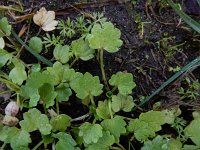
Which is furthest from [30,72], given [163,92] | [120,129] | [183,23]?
[183,23]

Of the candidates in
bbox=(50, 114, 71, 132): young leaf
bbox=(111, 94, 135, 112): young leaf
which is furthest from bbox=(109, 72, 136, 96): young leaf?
bbox=(50, 114, 71, 132): young leaf

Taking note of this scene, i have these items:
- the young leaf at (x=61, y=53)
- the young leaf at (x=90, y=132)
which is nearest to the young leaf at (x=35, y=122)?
the young leaf at (x=90, y=132)

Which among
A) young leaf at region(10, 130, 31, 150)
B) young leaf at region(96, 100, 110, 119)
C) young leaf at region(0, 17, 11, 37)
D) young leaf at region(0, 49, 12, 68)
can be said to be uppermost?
young leaf at region(0, 17, 11, 37)

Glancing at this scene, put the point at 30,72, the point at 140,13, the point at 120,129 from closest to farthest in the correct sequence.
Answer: the point at 120,129 < the point at 30,72 < the point at 140,13

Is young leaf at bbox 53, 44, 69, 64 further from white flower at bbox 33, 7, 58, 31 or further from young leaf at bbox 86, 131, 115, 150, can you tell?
young leaf at bbox 86, 131, 115, 150

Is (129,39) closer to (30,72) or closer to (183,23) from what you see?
(183,23)

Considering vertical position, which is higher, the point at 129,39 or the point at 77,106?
the point at 129,39

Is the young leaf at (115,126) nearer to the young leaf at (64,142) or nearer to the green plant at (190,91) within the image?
the young leaf at (64,142)

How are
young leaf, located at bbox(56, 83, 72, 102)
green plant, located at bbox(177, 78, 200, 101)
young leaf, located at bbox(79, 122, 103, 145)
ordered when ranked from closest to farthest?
young leaf, located at bbox(79, 122, 103, 145) → young leaf, located at bbox(56, 83, 72, 102) → green plant, located at bbox(177, 78, 200, 101)
